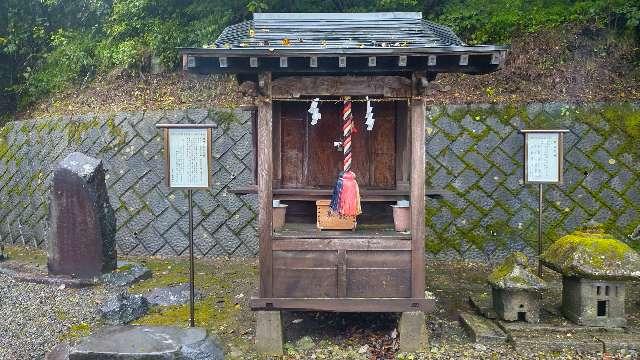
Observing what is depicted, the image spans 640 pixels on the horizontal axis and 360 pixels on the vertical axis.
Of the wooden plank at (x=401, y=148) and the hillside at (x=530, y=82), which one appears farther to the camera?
the hillside at (x=530, y=82)

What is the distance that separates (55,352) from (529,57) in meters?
9.72

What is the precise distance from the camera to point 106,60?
471 inches

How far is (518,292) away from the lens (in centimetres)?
526

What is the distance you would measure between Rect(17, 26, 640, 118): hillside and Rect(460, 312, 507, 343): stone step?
4.64 m

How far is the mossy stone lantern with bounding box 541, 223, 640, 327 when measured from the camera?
5.00 meters

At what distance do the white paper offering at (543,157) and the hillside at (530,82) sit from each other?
2.76 metres

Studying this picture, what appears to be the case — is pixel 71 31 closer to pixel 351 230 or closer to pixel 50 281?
pixel 50 281

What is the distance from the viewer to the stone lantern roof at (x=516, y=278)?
17.0ft

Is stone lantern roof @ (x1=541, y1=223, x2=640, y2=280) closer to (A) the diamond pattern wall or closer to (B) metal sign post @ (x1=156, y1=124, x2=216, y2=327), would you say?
(B) metal sign post @ (x1=156, y1=124, x2=216, y2=327)

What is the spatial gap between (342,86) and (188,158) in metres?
1.96

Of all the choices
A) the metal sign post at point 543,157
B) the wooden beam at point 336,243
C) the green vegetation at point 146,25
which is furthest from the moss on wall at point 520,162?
the wooden beam at point 336,243

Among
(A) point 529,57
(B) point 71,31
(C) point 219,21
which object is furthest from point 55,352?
(B) point 71,31

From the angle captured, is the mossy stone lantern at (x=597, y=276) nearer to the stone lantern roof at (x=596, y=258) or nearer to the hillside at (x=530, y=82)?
the stone lantern roof at (x=596, y=258)

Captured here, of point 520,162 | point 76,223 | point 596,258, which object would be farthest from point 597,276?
point 76,223
